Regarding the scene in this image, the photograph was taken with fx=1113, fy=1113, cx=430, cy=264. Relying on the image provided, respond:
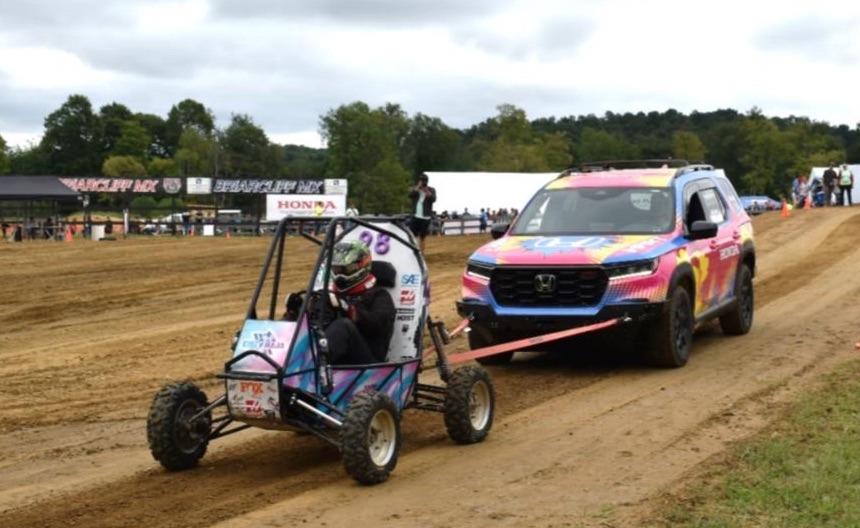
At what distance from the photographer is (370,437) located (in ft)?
24.1

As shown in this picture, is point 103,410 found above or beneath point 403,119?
beneath

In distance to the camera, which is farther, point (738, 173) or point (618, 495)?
point (738, 173)

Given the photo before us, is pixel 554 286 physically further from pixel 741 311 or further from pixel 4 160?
pixel 4 160

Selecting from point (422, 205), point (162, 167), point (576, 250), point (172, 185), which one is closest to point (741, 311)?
point (576, 250)

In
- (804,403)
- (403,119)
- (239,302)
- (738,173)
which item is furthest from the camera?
(403,119)

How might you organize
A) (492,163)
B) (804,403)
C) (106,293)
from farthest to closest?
(492,163) < (106,293) < (804,403)

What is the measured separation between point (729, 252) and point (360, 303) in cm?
675

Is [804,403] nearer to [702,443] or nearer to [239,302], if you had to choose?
[702,443]

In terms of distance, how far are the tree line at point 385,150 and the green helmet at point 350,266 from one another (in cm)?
11613

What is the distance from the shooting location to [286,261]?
28.5 meters

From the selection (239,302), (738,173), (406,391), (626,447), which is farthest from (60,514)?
(738,173)

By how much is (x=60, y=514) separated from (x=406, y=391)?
262 centimetres

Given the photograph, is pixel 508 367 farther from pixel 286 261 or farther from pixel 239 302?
pixel 286 261

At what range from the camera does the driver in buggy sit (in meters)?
7.95
